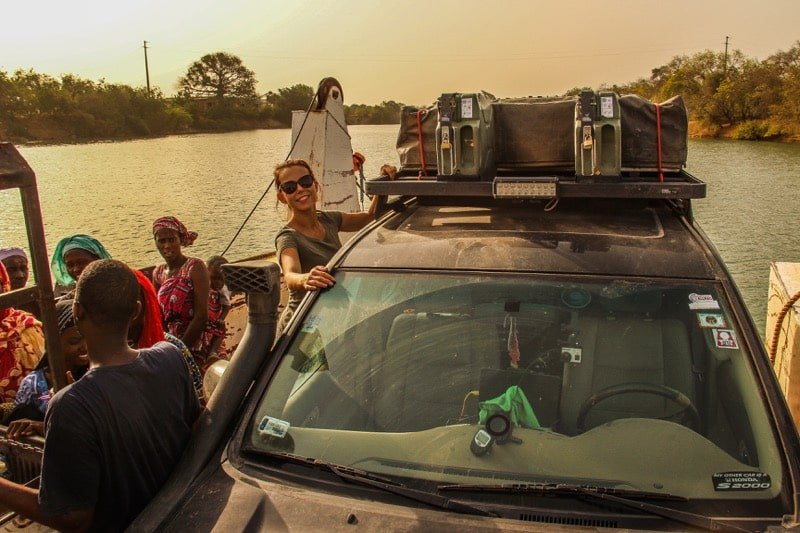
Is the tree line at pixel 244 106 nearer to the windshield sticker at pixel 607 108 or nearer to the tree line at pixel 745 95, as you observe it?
the tree line at pixel 745 95

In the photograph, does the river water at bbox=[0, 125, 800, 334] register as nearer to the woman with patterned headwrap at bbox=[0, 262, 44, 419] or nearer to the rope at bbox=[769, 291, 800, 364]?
the woman with patterned headwrap at bbox=[0, 262, 44, 419]

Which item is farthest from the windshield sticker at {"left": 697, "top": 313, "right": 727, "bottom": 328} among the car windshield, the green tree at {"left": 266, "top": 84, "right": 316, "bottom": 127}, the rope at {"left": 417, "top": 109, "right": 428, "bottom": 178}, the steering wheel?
the green tree at {"left": 266, "top": 84, "right": 316, "bottom": 127}

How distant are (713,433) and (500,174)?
175 centimetres

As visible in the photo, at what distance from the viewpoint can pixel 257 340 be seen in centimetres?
245

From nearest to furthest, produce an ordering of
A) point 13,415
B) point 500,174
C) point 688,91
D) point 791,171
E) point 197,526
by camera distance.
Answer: point 197,526 → point 13,415 → point 500,174 → point 791,171 → point 688,91

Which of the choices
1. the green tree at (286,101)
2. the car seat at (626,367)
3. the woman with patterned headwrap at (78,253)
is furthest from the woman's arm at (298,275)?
the green tree at (286,101)

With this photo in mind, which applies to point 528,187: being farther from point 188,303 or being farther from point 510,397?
point 188,303

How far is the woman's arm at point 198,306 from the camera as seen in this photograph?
4531mm

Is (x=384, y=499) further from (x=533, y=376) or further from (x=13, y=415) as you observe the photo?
(x=13, y=415)

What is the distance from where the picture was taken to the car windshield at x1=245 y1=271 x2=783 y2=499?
199cm

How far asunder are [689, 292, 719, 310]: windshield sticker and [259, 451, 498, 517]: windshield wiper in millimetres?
995

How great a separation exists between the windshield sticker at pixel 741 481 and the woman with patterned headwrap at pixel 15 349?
10.6 ft

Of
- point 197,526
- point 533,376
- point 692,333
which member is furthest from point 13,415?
point 692,333

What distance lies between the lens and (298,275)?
3184mm
